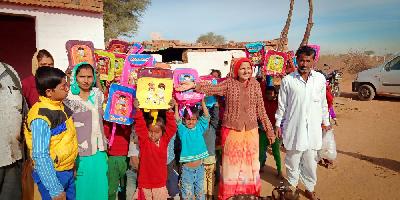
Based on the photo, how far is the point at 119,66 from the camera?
401 centimetres

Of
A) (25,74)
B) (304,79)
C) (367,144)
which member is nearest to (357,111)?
(367,144)

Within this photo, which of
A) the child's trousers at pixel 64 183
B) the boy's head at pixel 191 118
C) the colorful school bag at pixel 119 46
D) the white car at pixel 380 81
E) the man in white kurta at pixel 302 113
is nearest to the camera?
the child's trousers at pixel 64 183

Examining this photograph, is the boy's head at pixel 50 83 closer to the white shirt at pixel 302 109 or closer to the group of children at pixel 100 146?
the group of children at pixel 100 146

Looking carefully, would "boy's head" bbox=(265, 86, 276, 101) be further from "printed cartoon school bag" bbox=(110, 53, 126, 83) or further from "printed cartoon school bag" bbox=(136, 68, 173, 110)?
"printed cartoon school bag" bbox=(110, 53, 126, 83)

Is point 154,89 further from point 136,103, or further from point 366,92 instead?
point 366,92

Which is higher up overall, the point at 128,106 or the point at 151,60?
the point at 151,60

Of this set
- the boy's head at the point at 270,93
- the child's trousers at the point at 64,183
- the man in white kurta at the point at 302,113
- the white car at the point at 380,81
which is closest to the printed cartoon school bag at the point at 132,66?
the child's trousers at the point at 64,183

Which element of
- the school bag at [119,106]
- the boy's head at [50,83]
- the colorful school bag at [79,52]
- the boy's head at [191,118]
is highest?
the colorful school bag at [79,52]

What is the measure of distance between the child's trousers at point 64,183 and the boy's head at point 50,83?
685mm

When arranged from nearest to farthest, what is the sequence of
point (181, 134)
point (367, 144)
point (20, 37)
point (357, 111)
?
point (181, 134) → point (367, 144) → point (20, 37) → point (357, 111)

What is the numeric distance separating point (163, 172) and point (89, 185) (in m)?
0.79

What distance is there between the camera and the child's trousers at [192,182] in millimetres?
3734

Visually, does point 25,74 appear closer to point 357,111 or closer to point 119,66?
point 119,66

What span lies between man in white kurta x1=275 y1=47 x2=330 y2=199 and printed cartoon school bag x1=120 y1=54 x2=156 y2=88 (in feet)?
6.09
